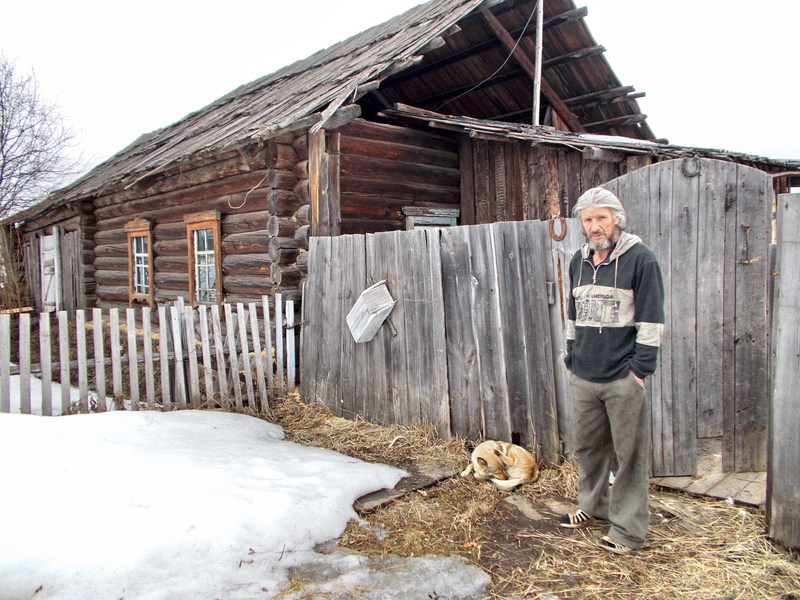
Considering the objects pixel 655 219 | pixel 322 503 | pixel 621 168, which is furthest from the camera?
pixel 621 168

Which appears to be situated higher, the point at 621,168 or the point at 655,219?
the point at 621,168

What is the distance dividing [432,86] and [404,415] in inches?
257

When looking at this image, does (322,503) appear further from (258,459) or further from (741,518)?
(741,518)

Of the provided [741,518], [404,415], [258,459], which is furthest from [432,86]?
[741,518]

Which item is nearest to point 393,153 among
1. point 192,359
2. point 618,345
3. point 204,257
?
point 204,257

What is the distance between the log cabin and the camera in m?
6.91

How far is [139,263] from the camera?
36.7ft

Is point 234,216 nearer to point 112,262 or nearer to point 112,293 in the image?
point 112,262

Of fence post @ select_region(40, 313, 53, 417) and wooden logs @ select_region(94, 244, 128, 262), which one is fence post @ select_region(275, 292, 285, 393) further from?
wooden logs @ select_region(94, 244, 128, 262)

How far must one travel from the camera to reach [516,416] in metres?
4.36

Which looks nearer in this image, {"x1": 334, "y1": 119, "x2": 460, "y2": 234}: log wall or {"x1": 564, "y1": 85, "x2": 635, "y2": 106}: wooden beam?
{"x1": 334, "y1": 119, "x2": 460, "y2": 234}: log wall

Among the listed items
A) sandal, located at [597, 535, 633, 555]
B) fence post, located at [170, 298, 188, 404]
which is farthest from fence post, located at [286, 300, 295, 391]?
sandal, located at [597, 535, 633, 555]

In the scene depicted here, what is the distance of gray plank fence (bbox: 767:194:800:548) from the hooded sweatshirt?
0.69 metres

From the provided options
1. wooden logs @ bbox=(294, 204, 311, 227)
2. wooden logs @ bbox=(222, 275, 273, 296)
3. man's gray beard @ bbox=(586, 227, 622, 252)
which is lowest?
wooden logs @ bbox=(222, 275, 273, 296)
